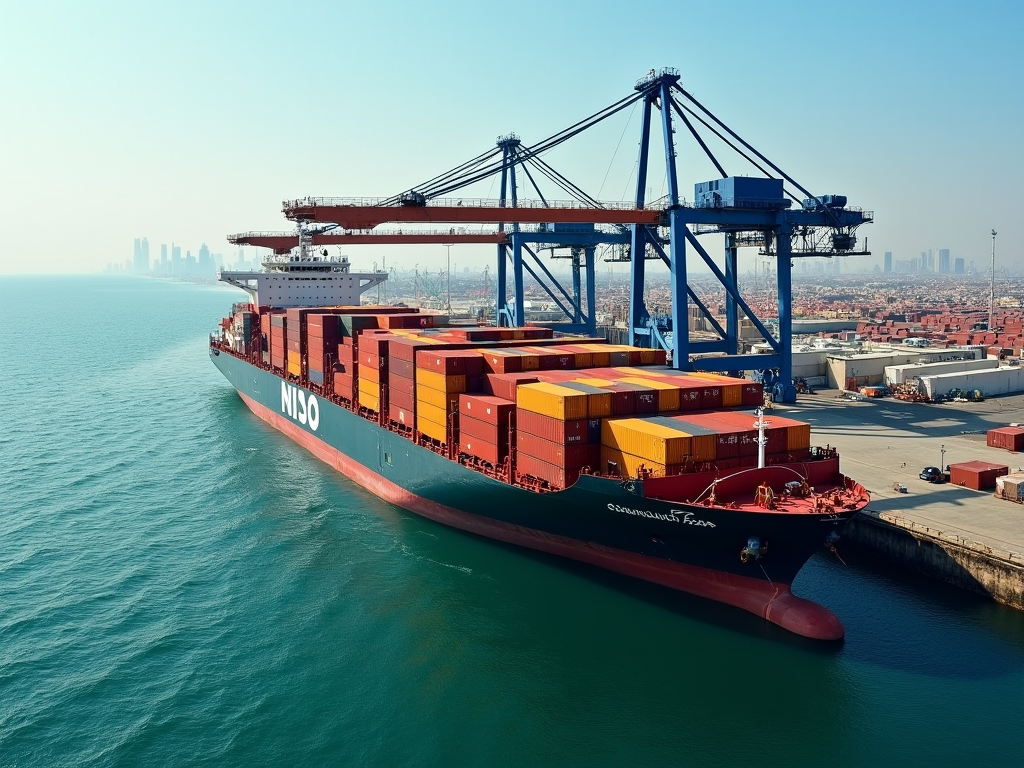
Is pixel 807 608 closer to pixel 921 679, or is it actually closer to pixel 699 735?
pixel 921 679

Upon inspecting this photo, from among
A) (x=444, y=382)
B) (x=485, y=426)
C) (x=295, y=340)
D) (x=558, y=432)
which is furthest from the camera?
(x=295, y=340)

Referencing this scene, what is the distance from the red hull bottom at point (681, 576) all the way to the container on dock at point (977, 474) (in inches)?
453

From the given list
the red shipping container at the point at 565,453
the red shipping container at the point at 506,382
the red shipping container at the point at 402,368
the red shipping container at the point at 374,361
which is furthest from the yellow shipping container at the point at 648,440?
the red shipping container at the point at 374,361

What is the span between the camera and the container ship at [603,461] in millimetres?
20234

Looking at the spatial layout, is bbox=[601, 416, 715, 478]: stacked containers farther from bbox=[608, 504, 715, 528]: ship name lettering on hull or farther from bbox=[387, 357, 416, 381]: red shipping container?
bbox=[387, 357, 416, 381]: red shipping container

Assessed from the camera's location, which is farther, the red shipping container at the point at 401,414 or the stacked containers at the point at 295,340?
the stacked containers at the point at 295,340

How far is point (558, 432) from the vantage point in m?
22.2

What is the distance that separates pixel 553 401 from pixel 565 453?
1.50 m

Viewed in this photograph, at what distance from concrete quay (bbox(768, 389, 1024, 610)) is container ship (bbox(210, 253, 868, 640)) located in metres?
4.42

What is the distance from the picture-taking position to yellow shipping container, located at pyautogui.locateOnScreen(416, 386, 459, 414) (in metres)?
27.1

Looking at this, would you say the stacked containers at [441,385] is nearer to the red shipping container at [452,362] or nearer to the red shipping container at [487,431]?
the red shipping container at [452,362]

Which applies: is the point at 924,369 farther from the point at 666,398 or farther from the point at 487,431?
the point at 487,431

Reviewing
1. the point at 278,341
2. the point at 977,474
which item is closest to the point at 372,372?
the point at 278,341

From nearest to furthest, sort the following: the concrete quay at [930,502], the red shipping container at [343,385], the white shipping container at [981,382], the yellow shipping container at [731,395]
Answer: the concrete quay at [930,502], the yellow shipping container at [731,395], the red shipping container at [343,385], the white shipping container at [981,382]
